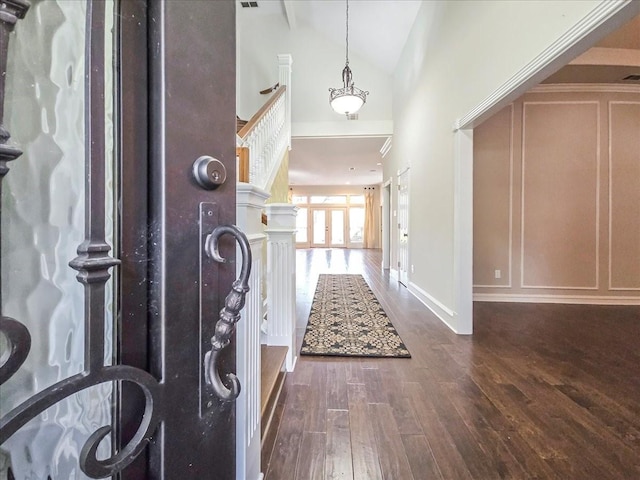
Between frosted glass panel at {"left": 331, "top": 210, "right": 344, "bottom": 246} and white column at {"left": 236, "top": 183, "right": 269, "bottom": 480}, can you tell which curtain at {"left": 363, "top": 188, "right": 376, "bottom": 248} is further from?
white column at {"left": 236, "top": 183, "right": 269, "bottom": 480}

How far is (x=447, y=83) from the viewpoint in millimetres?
3369

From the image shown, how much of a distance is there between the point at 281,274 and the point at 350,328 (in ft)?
4.23

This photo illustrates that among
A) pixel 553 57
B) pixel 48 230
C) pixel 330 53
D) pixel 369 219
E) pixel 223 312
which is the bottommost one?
pixel 223 312

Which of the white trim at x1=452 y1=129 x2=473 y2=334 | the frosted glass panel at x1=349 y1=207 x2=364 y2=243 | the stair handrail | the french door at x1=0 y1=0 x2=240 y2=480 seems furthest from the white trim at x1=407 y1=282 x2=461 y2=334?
the frosted glass panel at x1=349 y1=207 x2=364 y2=243

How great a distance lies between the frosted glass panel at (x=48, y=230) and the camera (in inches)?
11.7

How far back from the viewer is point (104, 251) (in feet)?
1.05

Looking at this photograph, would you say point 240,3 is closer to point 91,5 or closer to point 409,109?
point 409,109

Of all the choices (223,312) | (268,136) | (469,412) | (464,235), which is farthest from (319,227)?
(223,312)

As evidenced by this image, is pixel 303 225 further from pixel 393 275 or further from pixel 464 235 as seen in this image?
pixel 464 235

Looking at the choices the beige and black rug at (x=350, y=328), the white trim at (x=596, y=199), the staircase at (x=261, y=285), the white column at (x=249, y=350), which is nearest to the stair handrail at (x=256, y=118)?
the staircase at (x=261, y=285)

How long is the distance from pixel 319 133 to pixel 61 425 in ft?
21.0

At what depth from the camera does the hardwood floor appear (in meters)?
1.36

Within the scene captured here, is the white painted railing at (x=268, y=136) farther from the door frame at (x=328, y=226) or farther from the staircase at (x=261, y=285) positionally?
the door frame at (x=328, y=226)

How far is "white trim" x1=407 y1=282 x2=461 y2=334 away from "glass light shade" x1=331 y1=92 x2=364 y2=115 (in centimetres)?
295
